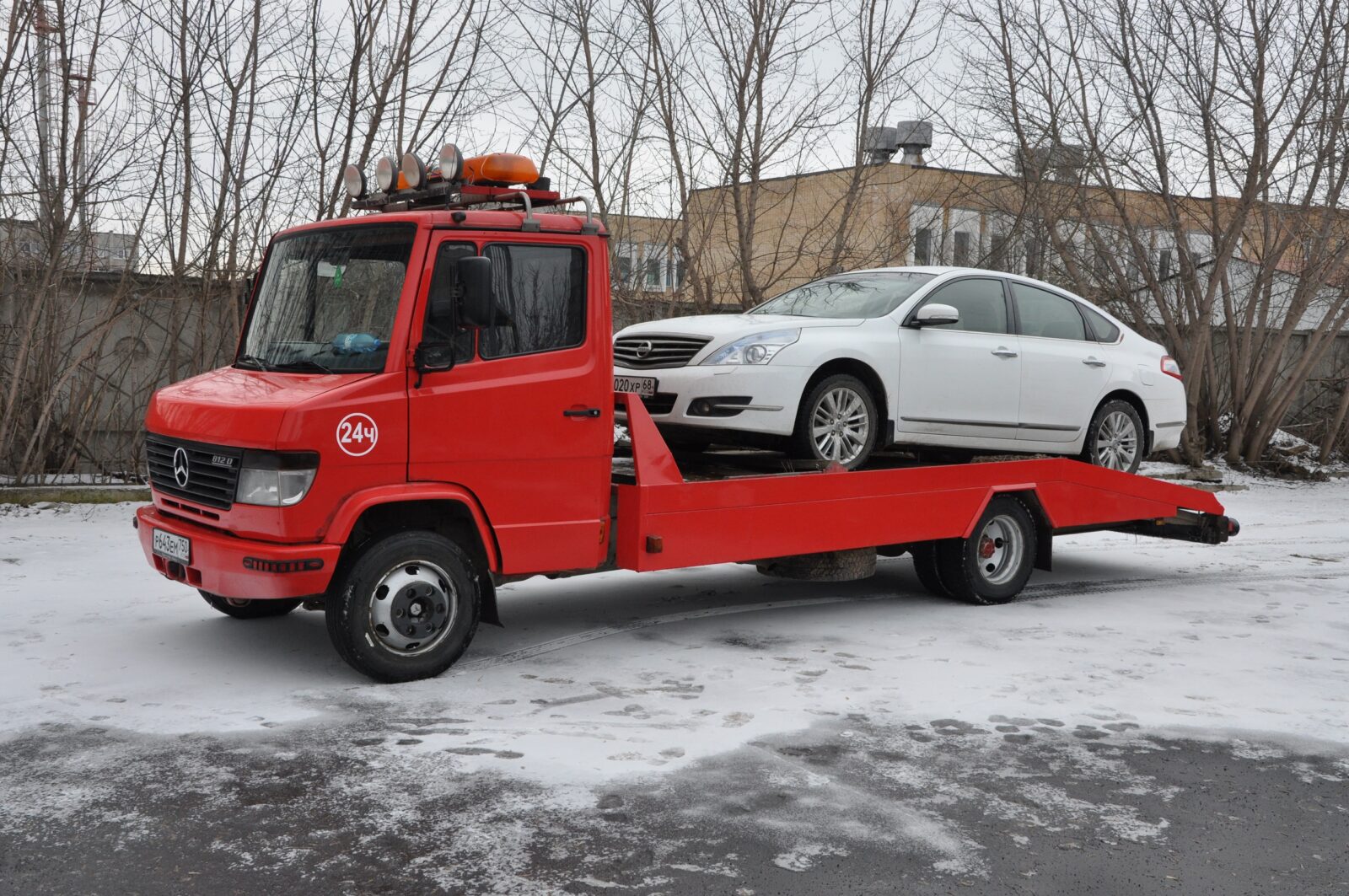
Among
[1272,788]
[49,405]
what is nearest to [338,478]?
[1272,788]

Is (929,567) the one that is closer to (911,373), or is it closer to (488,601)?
(911,373)

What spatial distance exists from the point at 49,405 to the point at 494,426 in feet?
25.0

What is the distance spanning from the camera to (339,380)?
6070 millimetres

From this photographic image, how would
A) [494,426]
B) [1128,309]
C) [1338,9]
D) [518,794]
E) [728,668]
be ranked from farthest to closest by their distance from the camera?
[1128,309], [1338,9], [728,668], [494,426], [518,794]

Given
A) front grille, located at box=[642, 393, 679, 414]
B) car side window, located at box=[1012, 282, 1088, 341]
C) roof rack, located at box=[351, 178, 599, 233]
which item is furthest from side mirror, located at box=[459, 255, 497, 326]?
car side window, located at box=[1012, 282, 1088, 341]

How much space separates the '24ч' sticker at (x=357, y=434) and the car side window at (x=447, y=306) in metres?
0.52

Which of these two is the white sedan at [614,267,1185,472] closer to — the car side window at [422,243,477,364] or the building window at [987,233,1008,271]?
the car side window at [422,243,477,364]

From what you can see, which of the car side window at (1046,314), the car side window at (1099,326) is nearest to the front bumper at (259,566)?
the car side window at (1046,314)

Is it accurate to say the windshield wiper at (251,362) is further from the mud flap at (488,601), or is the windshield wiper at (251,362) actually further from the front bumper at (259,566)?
the mud flap at (488,601)

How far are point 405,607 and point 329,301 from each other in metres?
1.59

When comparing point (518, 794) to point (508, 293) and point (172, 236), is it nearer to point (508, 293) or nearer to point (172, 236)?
point (508, 293)

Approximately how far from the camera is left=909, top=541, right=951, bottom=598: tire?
8.68 m

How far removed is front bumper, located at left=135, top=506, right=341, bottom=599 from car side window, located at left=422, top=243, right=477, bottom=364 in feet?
3.67

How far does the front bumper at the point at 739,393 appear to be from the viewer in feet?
24.2
